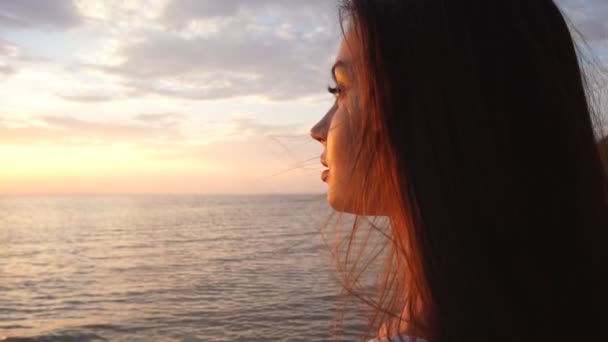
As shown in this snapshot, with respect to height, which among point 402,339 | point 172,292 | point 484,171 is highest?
point 484,171

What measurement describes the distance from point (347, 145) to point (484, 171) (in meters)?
0.48

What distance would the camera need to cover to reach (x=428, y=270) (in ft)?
4.34

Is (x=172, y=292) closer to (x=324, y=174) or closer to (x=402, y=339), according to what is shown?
(x=324, y=174)

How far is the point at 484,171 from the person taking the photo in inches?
52.2

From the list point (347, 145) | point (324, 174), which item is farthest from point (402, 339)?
point (324, 174)

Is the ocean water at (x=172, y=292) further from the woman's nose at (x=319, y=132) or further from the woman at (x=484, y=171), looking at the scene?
the woman at (x=484, y=171)

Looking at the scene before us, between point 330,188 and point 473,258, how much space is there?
64cm

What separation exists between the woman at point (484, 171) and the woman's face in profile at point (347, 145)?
0.15 meters

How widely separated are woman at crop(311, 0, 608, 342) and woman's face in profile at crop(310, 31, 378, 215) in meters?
0.15

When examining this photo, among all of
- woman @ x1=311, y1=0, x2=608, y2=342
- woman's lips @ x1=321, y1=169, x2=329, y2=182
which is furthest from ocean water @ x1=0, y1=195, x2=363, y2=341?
woman @ x1=311, y1=0, x2=608, y2=342

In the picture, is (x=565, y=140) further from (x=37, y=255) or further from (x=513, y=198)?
(x=37, y=255)

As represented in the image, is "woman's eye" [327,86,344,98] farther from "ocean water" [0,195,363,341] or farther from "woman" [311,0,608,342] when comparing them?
"ocean water" [0,195,363,341]

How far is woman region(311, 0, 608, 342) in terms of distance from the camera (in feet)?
4.26

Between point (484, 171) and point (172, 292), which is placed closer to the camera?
point (484, 171)
